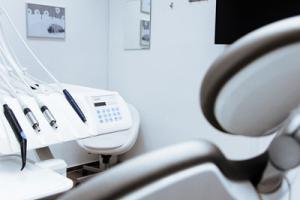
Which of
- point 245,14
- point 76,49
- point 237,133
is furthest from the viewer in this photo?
point 76,49

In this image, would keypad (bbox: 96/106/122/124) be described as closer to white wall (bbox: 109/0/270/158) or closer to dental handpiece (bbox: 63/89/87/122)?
dental handpiece (bbox: 63/89/87/122)

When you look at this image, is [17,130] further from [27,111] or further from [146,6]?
[146,6]

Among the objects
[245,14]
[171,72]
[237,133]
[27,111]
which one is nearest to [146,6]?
[171,72]

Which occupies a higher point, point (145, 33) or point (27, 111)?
point (145, 33)

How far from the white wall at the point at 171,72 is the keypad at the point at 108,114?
1.12 m

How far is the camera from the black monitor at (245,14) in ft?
6.35

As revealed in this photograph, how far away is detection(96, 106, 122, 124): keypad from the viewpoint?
1.23 m

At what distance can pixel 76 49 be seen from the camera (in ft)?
10.4

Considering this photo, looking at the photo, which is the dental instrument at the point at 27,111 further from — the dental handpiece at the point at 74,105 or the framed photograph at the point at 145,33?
the framed photograph at the point at 145,33

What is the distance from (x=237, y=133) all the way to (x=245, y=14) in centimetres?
196

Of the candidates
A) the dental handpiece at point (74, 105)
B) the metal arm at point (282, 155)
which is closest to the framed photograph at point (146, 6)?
the dental handpiece at point (74, 105)

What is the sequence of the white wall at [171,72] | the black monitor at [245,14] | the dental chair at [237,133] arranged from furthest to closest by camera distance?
1. the white wall at [171,72]
2. the black monitor at [245,14]
3. the dental chair at [237,133]

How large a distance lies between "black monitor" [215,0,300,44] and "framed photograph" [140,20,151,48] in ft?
2.76

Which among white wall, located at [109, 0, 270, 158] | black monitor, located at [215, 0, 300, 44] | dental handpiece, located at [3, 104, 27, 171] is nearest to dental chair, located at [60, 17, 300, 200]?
dental handpiece, located at [3, 104, 27, 171]
